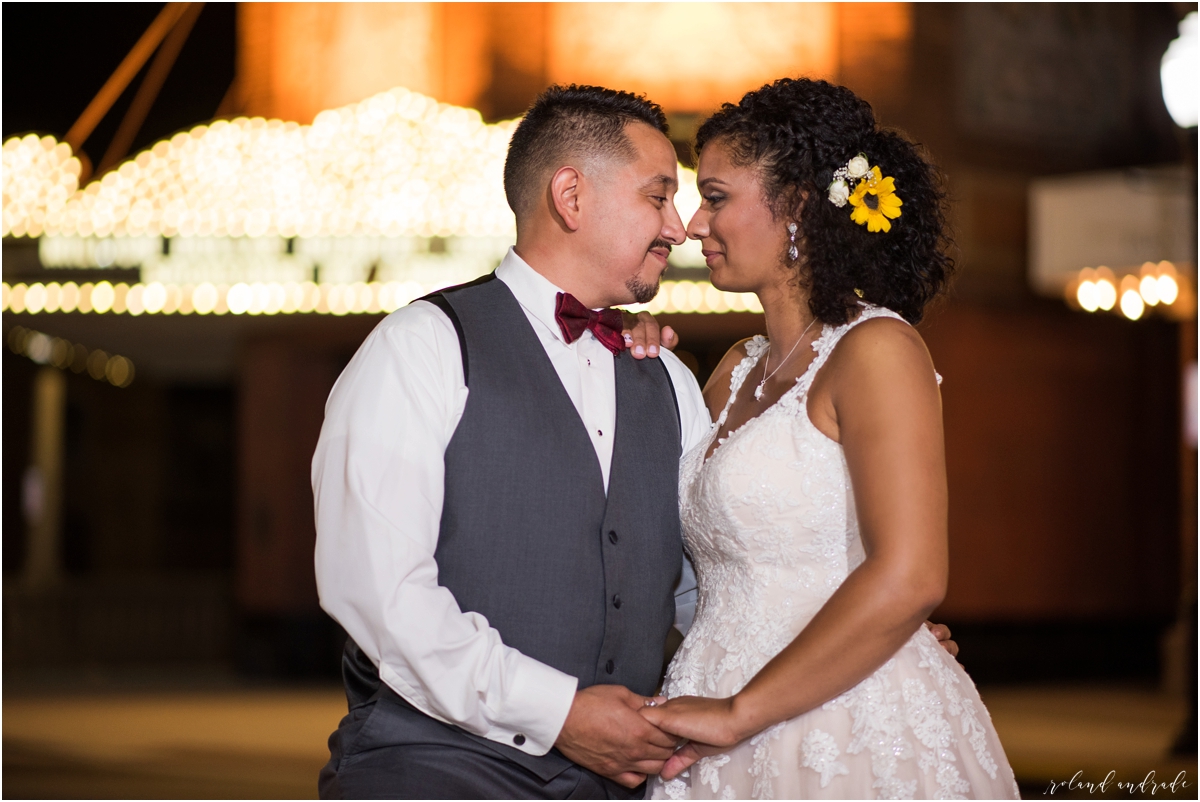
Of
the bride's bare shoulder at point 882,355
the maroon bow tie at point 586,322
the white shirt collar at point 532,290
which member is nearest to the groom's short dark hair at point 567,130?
the white shirt collar at point 532,290

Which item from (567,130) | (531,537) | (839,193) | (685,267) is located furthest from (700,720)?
(685,267)

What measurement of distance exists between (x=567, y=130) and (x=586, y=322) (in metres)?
0.43

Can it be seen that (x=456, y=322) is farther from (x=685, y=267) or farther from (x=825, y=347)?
(x=685, y=267)

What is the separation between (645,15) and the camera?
35.0 feet

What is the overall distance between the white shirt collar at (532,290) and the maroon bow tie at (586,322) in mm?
17

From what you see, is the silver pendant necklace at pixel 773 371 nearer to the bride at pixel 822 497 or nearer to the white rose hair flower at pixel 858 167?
the bride at pixel 822 497

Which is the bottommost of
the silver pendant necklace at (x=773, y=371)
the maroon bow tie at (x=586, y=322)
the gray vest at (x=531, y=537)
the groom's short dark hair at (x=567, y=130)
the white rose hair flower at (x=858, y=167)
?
the gray vest at (x=531, y=537)

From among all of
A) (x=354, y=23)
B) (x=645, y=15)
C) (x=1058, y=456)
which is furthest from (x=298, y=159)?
(x=1058, y=456)

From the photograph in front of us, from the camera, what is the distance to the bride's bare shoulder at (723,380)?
300cm

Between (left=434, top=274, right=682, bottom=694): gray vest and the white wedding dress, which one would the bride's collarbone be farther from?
(left=434, top=274, right=682, bottom=694): gray vest

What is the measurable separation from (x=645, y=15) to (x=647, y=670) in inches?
358

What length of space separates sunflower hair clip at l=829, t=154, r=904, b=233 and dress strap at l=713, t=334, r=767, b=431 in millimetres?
533

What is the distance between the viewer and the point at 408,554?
2.18 m

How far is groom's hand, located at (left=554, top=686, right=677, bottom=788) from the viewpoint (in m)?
2.23
